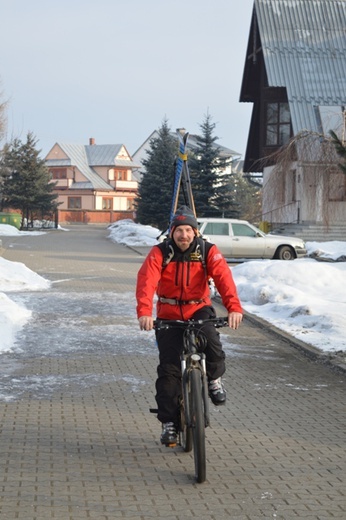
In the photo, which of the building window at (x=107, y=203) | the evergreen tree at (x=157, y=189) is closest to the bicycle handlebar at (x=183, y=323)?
the evergreen tree at (x=157, y=189)

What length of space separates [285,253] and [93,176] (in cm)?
7566

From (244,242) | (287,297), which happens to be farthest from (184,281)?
(244,242)

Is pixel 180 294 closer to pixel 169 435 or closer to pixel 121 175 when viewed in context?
pixel 169 435

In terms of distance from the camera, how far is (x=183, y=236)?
5.98 m

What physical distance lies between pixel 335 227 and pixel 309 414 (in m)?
32.8

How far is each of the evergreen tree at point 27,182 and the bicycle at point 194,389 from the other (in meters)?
55.1

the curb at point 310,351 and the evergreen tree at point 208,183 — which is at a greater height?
the evergreen tree at point 208,183

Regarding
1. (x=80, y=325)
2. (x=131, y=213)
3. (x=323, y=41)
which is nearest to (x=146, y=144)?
(x=131, y=213)

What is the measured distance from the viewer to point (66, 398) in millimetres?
8023

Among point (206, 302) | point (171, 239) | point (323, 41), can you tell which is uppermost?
point (323, 41)

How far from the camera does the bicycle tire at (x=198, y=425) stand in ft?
17.4

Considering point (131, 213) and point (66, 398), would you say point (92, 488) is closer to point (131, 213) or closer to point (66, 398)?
point (66, 398)

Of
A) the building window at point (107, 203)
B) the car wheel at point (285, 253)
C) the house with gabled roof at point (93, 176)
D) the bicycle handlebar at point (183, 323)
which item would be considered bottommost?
the car wheel at point (285, 253)

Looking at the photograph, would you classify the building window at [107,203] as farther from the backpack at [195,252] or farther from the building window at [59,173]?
the backpack at [195,252]
